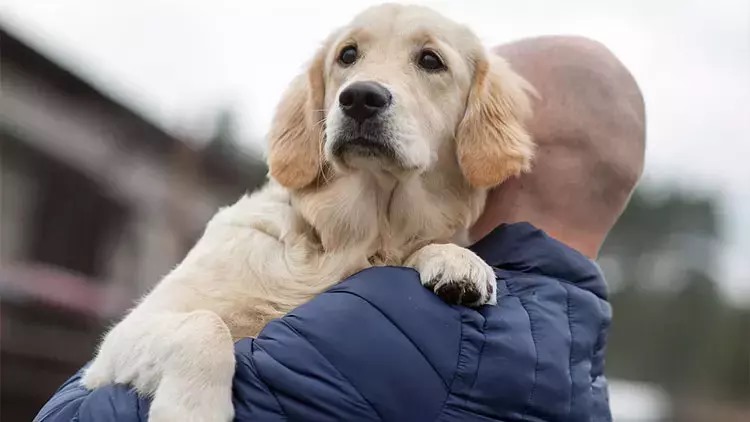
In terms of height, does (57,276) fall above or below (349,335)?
below

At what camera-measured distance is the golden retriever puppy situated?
2469 mm

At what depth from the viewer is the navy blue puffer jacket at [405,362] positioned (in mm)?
1999

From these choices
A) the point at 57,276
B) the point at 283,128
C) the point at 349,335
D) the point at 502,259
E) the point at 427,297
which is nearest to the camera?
the point at 349,335

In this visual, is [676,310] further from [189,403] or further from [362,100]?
[189,403]

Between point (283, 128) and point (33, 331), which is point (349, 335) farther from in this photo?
point (33, 331)

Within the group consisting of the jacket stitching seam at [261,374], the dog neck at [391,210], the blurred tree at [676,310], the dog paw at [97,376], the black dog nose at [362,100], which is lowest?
the blurred tree at [676,310]

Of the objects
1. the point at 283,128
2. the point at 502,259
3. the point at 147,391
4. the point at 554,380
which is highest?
the point at 283,128

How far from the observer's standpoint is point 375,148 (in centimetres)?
276

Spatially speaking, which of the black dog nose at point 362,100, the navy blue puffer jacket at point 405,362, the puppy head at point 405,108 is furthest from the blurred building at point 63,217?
the navy blue puffer jacket at point 405,362

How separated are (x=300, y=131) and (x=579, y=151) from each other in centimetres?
103

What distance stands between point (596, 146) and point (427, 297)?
90cm

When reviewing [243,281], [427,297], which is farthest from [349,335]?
[243,281]

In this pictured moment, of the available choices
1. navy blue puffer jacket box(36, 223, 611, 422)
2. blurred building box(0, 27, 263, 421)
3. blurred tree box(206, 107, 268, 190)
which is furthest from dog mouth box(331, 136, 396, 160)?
blurred tree box(206, 107, 268, 190)

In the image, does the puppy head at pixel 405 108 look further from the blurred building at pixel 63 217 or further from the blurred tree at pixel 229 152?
the blurred tree at pixel 229 152
